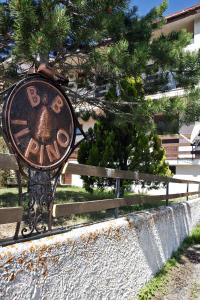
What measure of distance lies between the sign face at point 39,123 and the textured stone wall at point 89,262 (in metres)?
0.68

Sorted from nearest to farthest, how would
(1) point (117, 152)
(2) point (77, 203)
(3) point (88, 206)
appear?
1. (2) point (77, 203)
2. (3) point (88, 206)
3. (1) point (117, 152)

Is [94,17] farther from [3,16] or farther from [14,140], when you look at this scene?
[14,140]

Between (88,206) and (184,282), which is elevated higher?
(88,206)

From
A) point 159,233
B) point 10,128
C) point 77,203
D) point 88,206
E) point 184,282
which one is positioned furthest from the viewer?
point 159,233

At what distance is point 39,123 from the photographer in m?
3.24

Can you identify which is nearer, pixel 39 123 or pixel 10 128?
pixel 10 128

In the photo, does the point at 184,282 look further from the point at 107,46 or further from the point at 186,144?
the point at 186,144

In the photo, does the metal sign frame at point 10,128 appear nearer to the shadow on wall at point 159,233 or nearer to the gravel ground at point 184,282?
the shadow on wall at point 159,233

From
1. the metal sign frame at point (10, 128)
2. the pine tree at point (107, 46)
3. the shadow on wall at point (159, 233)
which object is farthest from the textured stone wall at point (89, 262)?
the pine tree at point (107, 46)

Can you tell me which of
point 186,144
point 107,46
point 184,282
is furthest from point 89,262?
point 186,144

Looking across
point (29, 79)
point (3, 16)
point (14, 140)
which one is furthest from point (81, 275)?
point (3, 16)

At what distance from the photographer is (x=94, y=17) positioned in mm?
6371

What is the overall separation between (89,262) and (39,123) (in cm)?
134

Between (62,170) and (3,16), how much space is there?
421cm
